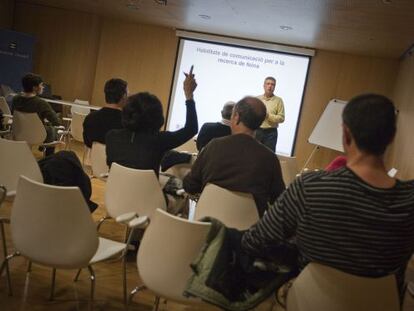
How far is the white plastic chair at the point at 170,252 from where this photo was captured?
1.88 m

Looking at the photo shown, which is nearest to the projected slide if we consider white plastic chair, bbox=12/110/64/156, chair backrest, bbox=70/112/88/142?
chair backrest, bbox=70/112/88/142

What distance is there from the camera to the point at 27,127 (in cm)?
536

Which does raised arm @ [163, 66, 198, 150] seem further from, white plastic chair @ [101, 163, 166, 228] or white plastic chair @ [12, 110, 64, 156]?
white plastic chair @ [12, 110, 64, 156]

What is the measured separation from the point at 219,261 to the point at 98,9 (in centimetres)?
875

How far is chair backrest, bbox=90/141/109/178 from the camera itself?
3.87 metres

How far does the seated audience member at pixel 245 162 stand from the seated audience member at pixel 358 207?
1.07m

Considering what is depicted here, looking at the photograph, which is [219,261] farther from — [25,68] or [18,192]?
[25,68]

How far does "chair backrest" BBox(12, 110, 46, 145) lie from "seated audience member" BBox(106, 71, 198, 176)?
8.22 ft

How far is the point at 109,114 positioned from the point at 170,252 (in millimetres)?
2110

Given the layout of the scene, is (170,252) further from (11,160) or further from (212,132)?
(212,132)

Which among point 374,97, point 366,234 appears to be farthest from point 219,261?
point 374,97

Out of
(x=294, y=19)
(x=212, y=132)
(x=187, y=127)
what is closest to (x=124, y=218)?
(x=187, y=127)

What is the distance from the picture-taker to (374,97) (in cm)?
149

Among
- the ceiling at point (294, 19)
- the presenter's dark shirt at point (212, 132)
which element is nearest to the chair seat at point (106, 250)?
the presenter's dark shirt at point (212, 132)
